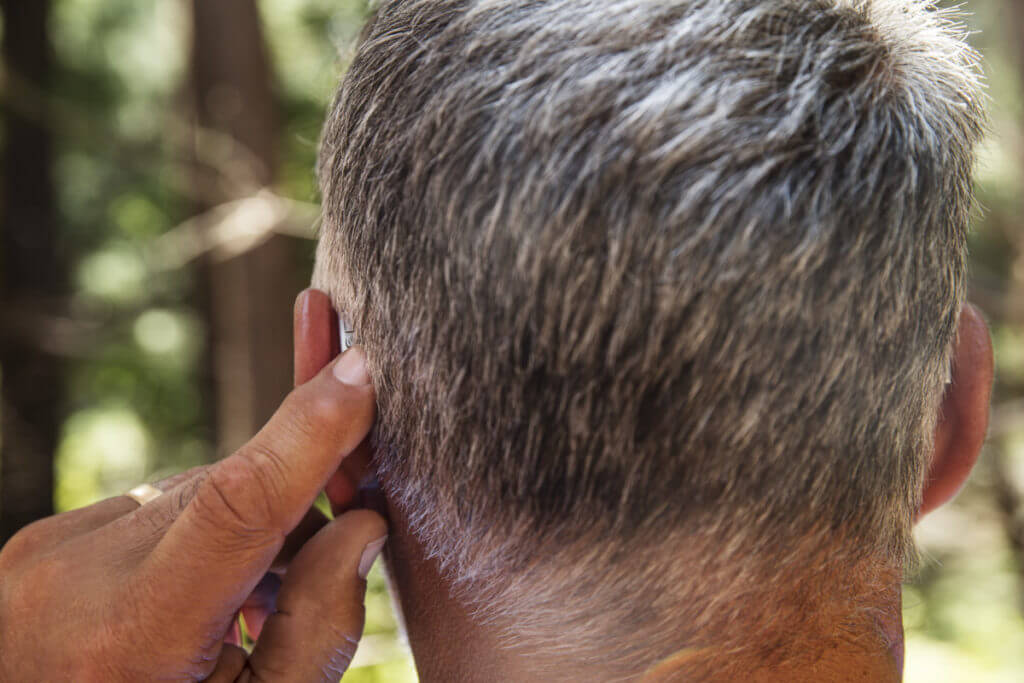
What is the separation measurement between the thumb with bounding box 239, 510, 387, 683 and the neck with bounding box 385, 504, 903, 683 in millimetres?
57

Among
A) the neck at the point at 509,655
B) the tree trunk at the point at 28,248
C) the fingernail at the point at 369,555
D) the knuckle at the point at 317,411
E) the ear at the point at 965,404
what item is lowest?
the tree trunk at the point at 28,248

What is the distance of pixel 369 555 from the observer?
1.16 meters

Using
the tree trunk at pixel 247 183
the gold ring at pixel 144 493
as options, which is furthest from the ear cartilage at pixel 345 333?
the tree trunk at pixel 247 183

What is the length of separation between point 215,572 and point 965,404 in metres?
1.05

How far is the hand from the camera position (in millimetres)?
1039

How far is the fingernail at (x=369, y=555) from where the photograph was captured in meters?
1.15

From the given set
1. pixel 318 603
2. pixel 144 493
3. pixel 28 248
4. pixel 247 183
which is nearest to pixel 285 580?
pixel 318 603

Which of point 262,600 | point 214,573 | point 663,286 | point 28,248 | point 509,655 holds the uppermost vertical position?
point 663,286

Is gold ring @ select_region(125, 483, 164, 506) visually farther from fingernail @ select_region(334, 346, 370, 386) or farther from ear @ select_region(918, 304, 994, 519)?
ear @ select_region(918, 304, 994, 519)

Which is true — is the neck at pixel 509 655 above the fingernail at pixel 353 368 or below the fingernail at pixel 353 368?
below

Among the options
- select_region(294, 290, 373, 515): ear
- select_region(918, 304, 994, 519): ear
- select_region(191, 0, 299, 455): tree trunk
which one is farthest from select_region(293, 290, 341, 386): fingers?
select_region(191, 0, 299, 455): tree trunk

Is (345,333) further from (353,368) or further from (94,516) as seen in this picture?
(94,516)

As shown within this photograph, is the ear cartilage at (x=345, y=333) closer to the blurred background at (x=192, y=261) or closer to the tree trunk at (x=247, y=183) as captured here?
the blurred background at (x=192, y=261)

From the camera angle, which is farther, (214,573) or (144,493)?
(144,493)
